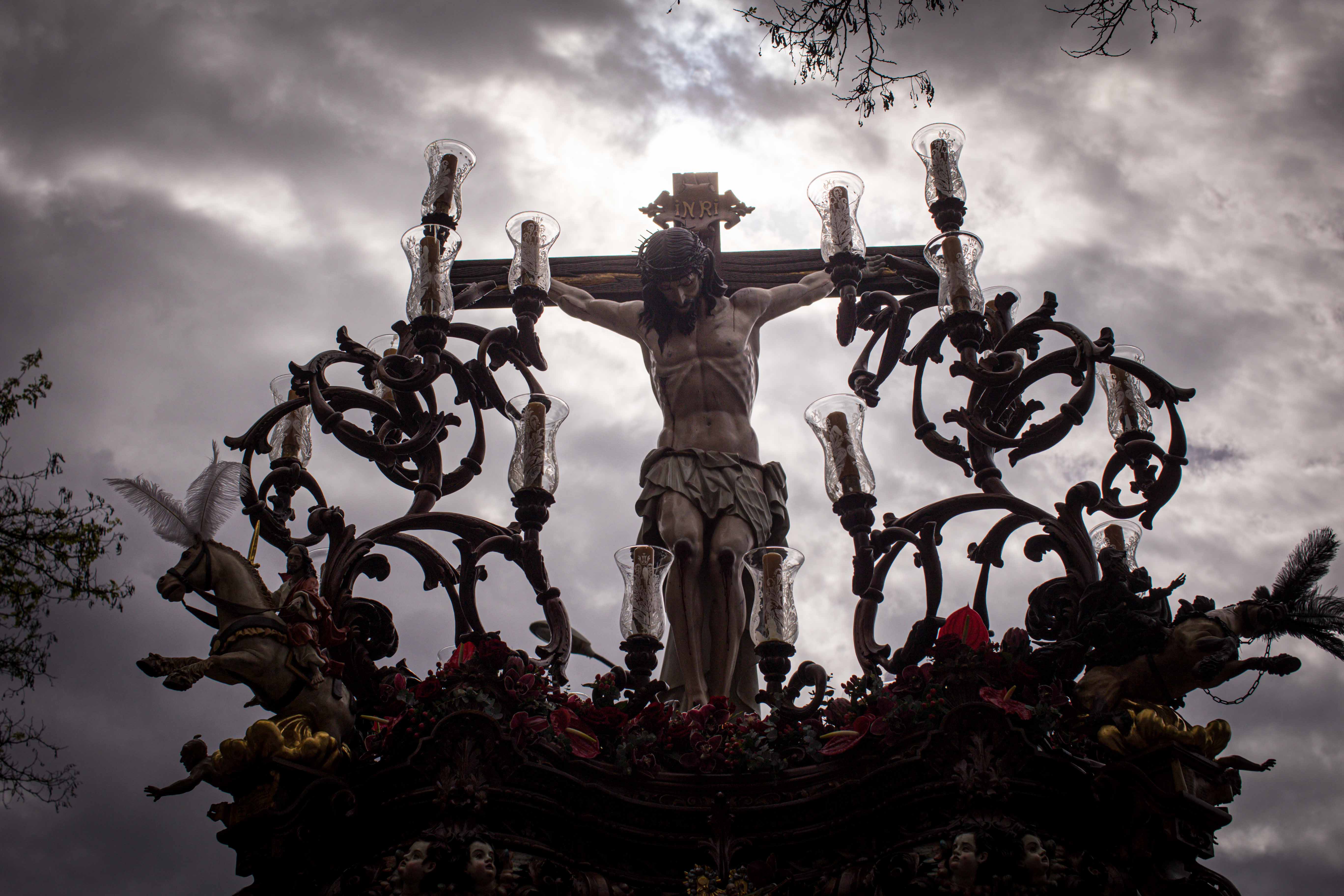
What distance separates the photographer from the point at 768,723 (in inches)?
203

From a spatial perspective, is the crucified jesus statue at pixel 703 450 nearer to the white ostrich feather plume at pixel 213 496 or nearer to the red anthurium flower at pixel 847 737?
the red anthurium flower at pixel 847 737

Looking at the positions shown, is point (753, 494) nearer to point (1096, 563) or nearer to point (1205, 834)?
point (1096, 563)

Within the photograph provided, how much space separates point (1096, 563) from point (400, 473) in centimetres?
366

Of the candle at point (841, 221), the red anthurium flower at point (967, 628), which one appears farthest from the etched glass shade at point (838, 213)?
the red anthurium flower at point (967, 628)

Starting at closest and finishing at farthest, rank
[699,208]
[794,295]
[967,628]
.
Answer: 1. [967,628]
2. [794,295]
3. [699,208]

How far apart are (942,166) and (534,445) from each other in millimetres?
2900

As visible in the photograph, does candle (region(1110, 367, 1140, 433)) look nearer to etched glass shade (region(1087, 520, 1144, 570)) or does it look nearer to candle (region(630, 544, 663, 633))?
etched glass shade (region(1087, 520, 1144, 570))

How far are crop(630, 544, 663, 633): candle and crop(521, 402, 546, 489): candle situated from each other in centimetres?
59

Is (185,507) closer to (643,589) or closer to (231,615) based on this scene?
(231,615)

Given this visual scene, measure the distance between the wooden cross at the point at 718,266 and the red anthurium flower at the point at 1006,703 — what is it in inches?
147

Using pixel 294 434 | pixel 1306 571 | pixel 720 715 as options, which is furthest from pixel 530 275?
pixel 1306 571

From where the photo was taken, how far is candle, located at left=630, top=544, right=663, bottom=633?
5.46m

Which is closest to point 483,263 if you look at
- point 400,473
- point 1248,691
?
point 400,473

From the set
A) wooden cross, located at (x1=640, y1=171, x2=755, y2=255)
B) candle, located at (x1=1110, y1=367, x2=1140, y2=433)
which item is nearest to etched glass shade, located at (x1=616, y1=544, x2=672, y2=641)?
candle, located at (x1=1110, y1=367, x2=1140, y2=433)
